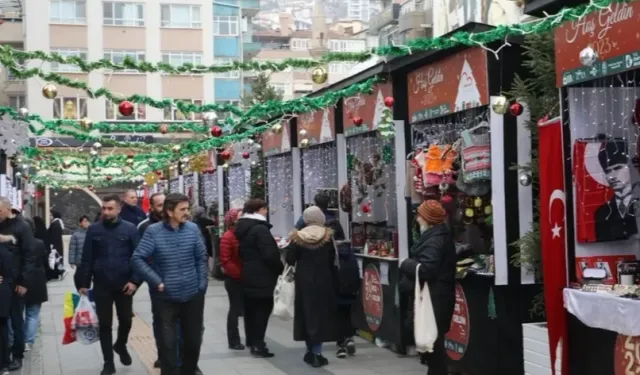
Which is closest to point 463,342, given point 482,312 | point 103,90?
point 482,312

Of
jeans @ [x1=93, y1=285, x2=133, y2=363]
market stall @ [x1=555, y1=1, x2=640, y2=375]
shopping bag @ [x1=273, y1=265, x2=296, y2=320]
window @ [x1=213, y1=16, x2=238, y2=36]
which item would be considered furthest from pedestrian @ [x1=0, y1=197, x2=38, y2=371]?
window @ [x1=213, y1=16, x2=238, y2=36]

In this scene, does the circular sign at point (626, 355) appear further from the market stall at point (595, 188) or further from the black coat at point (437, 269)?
the black coat at point (437, 269)

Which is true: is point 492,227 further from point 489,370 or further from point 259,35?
point 259,35

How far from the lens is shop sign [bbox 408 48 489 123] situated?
8.70m

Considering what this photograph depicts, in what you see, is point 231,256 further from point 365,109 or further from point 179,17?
point 179,17

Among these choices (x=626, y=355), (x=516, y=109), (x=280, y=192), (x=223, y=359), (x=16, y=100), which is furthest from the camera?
(x=16, y=100)

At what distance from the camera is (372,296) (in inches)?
459

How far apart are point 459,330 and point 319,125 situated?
5758 mm

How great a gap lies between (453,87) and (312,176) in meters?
6.81

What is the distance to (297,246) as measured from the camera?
1016 centimetres

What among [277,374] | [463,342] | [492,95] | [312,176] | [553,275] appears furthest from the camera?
[312,176]

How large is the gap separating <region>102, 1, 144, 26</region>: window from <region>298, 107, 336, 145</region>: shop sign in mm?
40179

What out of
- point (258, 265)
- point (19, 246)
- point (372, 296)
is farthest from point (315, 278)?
point (19, 246)

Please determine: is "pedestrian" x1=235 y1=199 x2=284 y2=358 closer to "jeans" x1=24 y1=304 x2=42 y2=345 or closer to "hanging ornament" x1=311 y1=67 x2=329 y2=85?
"hanging ornament" x1=311 y1=67 x2=329 y2=85
